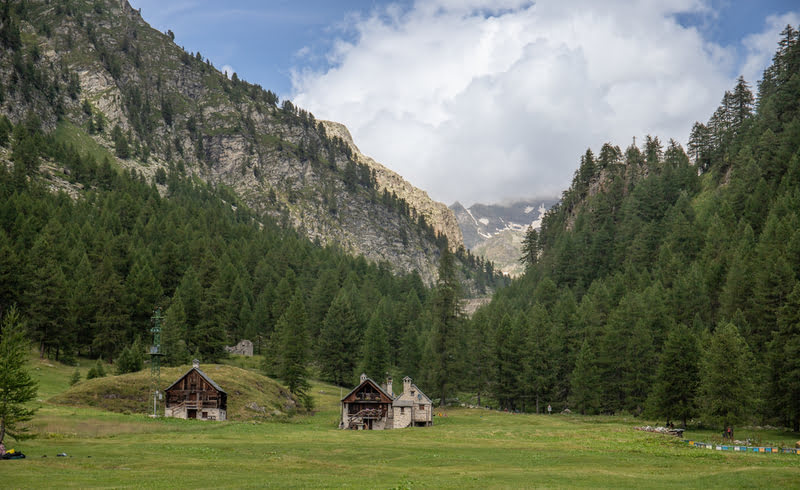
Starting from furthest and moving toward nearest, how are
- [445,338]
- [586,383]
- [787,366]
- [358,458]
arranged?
1. [445,338]
2. [586,383]
3. [787,366]
4. [358,458]

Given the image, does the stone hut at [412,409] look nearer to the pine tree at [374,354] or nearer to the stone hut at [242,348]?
the pine tree at [374,354]

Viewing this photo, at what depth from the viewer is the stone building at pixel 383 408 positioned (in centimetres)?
7862

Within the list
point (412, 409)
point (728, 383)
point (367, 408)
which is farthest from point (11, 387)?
point (728, 383)

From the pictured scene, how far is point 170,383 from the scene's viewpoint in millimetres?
78688

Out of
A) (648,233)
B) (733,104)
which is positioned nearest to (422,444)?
→ (648,233)

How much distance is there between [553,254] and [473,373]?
209ft

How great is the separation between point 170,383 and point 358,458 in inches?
1734

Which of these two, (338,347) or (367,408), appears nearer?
(367,408)

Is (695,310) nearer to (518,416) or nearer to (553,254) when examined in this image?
(518,416)

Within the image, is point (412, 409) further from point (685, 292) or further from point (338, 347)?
point (685, 292)

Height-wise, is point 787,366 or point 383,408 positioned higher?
point 787,366

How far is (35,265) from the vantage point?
99.4 m

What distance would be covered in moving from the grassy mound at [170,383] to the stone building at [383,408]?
1009 centimetres

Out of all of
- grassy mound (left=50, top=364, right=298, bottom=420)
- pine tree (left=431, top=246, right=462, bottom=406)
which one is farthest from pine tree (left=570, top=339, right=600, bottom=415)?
→ grassy mound (left=50, top=364, right=298, bottom=420)
